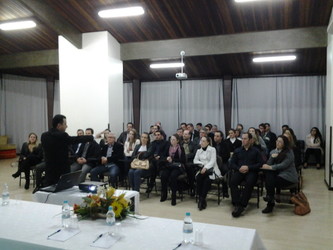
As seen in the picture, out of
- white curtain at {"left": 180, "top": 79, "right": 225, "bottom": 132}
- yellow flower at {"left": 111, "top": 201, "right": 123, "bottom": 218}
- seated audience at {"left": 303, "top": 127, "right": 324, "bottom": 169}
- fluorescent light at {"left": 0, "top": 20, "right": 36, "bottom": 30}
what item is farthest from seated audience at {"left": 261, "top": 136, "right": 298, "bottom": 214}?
fluorescent light at {"left": 0, "top": 20, "right": 36, "bottom": 30}

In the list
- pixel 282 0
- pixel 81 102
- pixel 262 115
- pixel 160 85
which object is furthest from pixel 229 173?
pixel 160 85

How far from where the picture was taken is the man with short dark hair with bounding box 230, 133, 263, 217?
4355 mm

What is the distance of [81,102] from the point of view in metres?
7.11

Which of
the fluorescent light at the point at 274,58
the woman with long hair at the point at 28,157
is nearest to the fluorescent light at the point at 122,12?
the woman with long hair at the point at 28,157

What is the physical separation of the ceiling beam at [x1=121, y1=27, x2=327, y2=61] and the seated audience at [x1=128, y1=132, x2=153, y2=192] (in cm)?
268

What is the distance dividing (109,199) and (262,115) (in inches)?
315

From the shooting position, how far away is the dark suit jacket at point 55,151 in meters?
3.45

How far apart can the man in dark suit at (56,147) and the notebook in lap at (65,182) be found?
Result: 0.70 feet

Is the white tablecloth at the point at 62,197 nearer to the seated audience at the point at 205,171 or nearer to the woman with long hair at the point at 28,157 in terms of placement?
the seated audience at the point at 205,171

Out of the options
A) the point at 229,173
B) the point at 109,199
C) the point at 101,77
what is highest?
the point at 101,77

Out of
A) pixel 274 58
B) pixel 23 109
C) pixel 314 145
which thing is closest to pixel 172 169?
pixel 274 58

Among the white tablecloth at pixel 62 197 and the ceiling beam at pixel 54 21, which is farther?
the ceiling beam at pixel 54 21

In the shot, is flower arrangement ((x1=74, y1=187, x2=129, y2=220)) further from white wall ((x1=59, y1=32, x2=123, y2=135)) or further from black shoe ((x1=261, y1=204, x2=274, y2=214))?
white wall ((x1=59, y1=32, x2=123, y2=135))

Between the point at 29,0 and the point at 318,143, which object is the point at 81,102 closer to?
the point at 29,0
